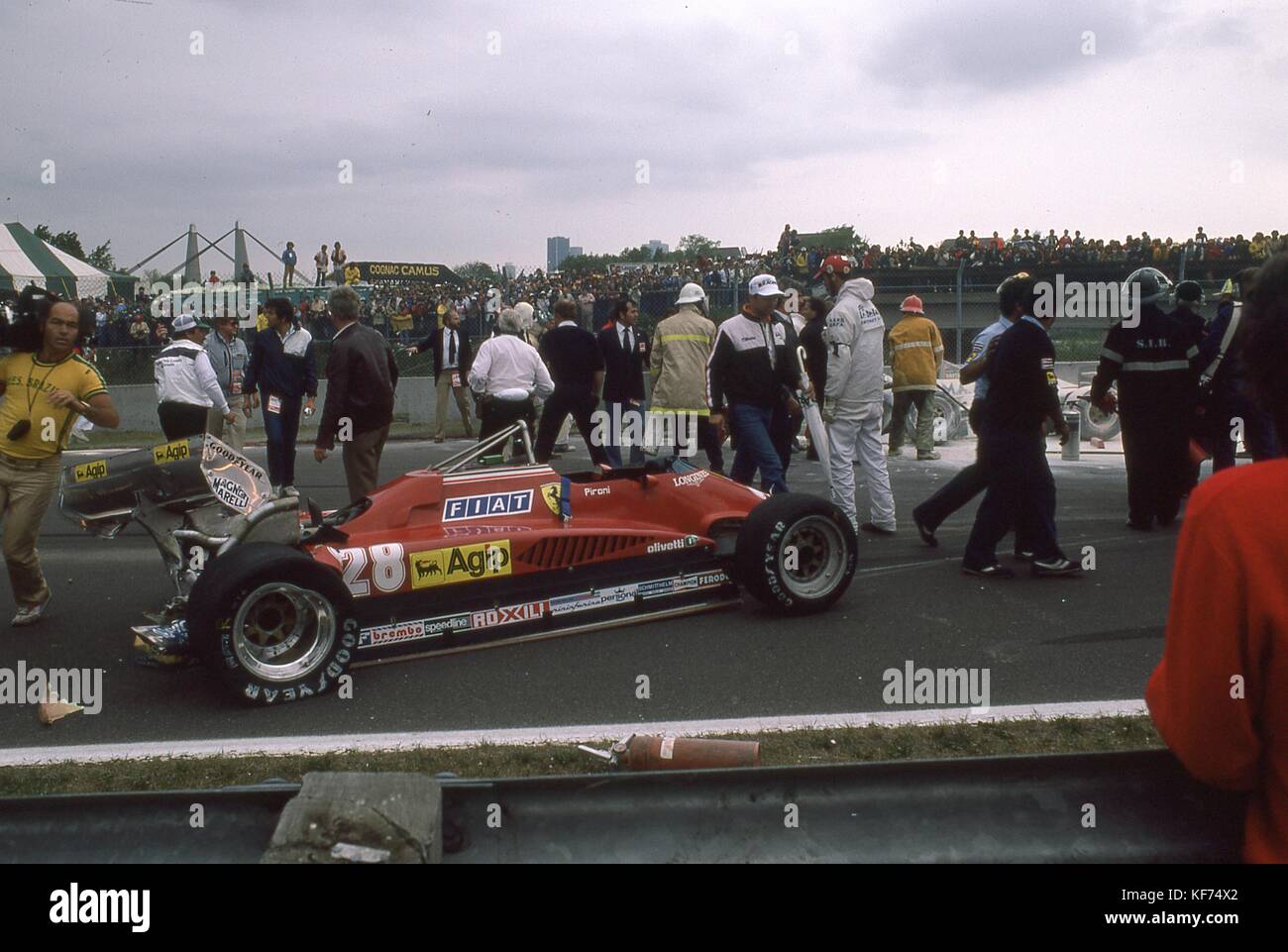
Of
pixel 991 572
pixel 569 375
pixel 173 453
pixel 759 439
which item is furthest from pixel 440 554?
pixel 569 375

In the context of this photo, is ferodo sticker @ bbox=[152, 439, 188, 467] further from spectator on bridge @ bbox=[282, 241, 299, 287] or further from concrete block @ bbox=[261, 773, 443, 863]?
spectator on bridge @ bbox=[282, 241, 299, 287]

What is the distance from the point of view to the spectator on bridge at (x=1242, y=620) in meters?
1.72

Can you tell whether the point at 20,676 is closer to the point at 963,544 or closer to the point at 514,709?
the point at 514,709

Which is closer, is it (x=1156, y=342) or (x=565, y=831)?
(x=565, y=831)

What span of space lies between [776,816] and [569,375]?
8.15 meters

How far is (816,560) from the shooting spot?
638 cm

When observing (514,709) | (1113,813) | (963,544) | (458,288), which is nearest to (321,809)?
(1113,813)

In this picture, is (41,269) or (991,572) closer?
(991,572)

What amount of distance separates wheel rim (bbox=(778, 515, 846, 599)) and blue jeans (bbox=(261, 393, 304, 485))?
5198mm

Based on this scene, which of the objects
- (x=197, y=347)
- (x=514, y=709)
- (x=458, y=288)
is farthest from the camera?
(x=458, y=288)

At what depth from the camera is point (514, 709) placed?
16.1 ft

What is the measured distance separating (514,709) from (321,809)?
8.76 feet

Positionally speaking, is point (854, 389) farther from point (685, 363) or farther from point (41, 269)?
point (41, 269)
